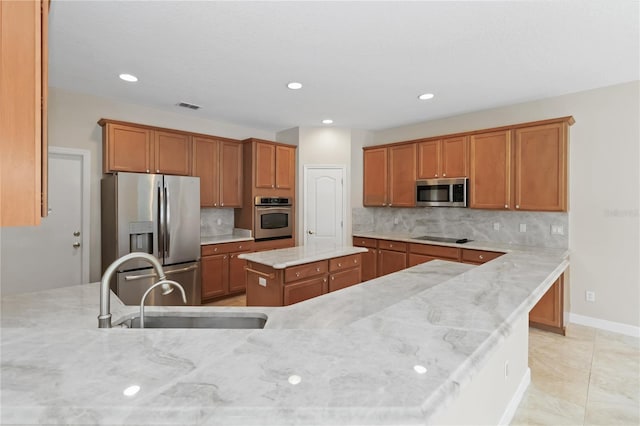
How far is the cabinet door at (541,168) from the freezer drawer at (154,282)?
4.20 metres

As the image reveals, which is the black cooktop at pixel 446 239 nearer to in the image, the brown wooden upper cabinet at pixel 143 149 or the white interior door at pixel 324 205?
the white interior door at pixel 324 205

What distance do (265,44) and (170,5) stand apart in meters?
0.72

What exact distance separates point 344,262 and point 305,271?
1.90ft

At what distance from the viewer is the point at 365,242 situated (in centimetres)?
509

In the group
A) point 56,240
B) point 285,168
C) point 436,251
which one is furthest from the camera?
point 285,168

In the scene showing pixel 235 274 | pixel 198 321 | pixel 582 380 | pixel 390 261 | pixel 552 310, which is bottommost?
pixel 582 380

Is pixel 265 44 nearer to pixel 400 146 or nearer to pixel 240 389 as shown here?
pixel 240 389

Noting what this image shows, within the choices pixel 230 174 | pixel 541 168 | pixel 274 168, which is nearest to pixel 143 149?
pixel 230 174

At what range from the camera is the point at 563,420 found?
2.05m

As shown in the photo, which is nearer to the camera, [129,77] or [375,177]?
[129,77]

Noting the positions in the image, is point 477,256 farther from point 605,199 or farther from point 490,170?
point 605,199

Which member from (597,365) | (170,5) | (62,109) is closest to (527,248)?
(597,365)

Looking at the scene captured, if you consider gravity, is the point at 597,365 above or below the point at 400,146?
below

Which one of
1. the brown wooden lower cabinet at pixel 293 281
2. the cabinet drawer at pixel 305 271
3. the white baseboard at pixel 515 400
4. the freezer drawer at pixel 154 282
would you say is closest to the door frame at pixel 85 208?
the freezer drawer at pixel 154 282
